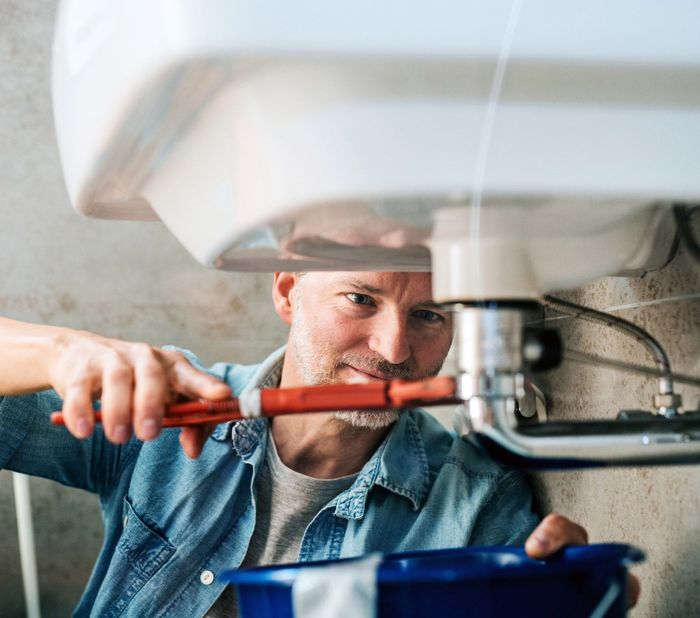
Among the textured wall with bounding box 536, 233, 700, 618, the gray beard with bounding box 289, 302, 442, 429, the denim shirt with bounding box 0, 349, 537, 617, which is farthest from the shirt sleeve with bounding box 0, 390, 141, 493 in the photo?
the textured wall with bounding box 536, 233, 700, 618

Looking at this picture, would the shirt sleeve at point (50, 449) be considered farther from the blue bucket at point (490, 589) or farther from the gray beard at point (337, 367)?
the blue bucket at point (490, 589)

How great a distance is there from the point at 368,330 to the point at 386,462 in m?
0.18

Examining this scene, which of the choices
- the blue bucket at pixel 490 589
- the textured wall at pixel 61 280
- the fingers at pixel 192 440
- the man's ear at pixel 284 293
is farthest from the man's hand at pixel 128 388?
the textured wall at pixel 61 280

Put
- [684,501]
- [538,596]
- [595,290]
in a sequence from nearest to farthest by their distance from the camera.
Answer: [538,596]
[684,501]
[595,290]

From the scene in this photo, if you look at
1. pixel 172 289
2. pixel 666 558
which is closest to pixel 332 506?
pixel 666 558

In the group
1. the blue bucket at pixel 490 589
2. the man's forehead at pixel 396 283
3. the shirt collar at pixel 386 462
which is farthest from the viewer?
the shirt collar at pixel 386 462

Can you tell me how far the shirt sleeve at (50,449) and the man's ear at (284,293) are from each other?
0.81 ft

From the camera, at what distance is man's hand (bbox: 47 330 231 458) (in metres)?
0.61

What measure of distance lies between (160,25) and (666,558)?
24.5 inches

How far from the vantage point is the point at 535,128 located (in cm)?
44

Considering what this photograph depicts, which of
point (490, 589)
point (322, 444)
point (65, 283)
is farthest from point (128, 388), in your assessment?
point (65, 283)

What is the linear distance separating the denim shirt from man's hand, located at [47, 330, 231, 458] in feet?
1.13

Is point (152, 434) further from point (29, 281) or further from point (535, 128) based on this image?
point (29, 281)

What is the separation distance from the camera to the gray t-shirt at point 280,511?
102cm
